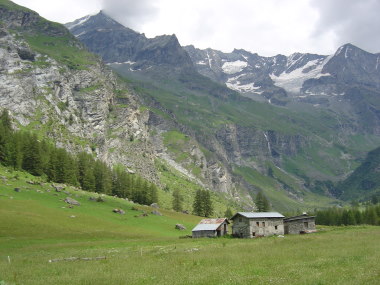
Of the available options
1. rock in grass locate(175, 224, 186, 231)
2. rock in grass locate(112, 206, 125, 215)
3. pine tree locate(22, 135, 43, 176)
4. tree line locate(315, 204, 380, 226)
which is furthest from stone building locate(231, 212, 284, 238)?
pine tree locate(22, 135, 43, 176)

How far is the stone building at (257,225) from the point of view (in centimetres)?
7800

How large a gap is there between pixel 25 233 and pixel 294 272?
52711 mm

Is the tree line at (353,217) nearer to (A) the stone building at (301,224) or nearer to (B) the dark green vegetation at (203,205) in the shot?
(B) the dark green vegetation at (203,205)

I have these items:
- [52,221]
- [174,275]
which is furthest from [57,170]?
[174,275]

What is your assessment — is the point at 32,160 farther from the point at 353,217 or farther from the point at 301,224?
the point at 353,217

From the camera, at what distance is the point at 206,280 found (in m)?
25.5

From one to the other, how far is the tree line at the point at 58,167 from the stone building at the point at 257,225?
66402 mm

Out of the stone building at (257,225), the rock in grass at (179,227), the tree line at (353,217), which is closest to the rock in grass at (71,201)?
the rock in grass at (179,227)

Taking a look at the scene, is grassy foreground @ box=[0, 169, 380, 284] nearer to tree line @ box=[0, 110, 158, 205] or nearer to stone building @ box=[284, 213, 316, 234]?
stone building @ box=[284, 213, 316, 234]

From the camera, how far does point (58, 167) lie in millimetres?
120875

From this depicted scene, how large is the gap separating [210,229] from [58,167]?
65750 mm

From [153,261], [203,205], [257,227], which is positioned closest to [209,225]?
[257,227]

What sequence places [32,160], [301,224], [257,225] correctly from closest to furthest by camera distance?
1. [257,225]
2. [301,224]
3. [32,160]

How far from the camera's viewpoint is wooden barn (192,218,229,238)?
261ft
